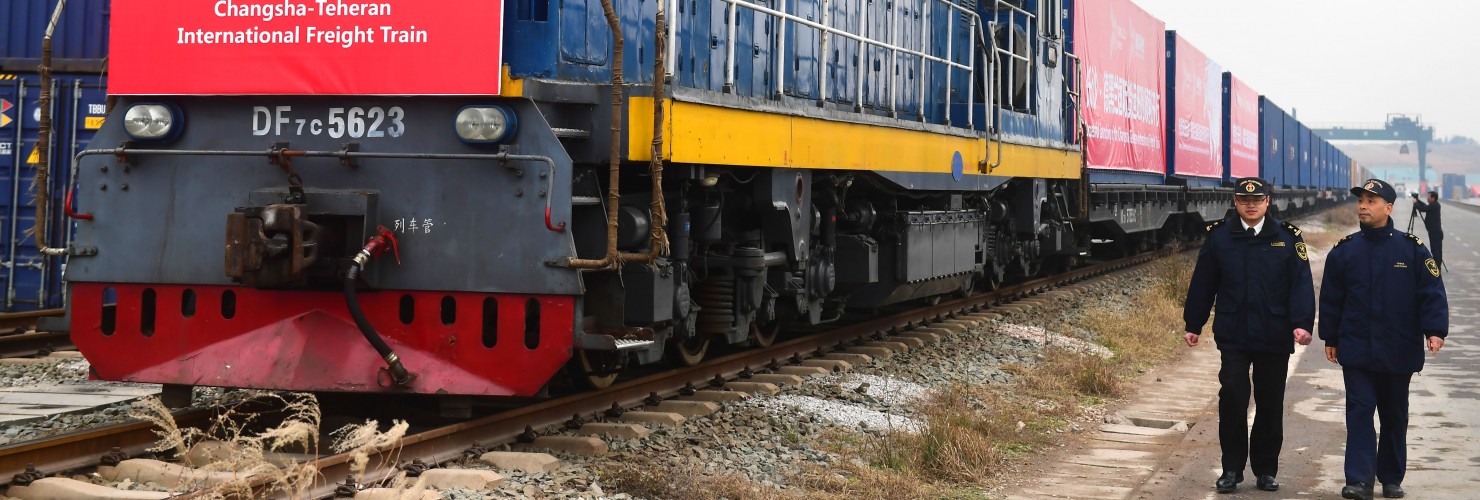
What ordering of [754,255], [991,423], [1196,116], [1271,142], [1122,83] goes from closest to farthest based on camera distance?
[991,423]
[754,255]
[1122,83]
[1196,116]
[1271,142]

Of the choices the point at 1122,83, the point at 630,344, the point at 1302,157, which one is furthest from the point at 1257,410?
the point at 1302,157

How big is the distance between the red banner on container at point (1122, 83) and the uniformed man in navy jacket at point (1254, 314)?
8955mm

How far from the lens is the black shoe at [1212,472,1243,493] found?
226 inches

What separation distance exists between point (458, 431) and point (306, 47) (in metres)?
1.79

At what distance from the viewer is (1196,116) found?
2233cm

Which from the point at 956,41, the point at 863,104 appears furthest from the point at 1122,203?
the point at 863,104

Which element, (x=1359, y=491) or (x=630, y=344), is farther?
(x=630, y=344)

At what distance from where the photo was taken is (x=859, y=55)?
352 inches

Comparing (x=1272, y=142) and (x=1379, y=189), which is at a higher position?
(x=1272, y=142)

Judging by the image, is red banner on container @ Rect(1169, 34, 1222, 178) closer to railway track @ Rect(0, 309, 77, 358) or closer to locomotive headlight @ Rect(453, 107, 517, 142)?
railway track @ Rect(0, 309, 77, 358)

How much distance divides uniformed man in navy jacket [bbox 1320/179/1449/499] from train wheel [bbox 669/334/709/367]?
11.2ft

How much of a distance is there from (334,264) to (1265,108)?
28.9m

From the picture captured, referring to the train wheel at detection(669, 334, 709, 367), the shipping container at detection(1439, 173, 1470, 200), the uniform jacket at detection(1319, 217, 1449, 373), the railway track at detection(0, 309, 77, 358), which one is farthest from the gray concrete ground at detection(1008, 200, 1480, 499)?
the shipping container at detection(1439, 173, 1470, 200)

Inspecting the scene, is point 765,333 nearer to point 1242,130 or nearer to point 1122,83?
point 1122,83
